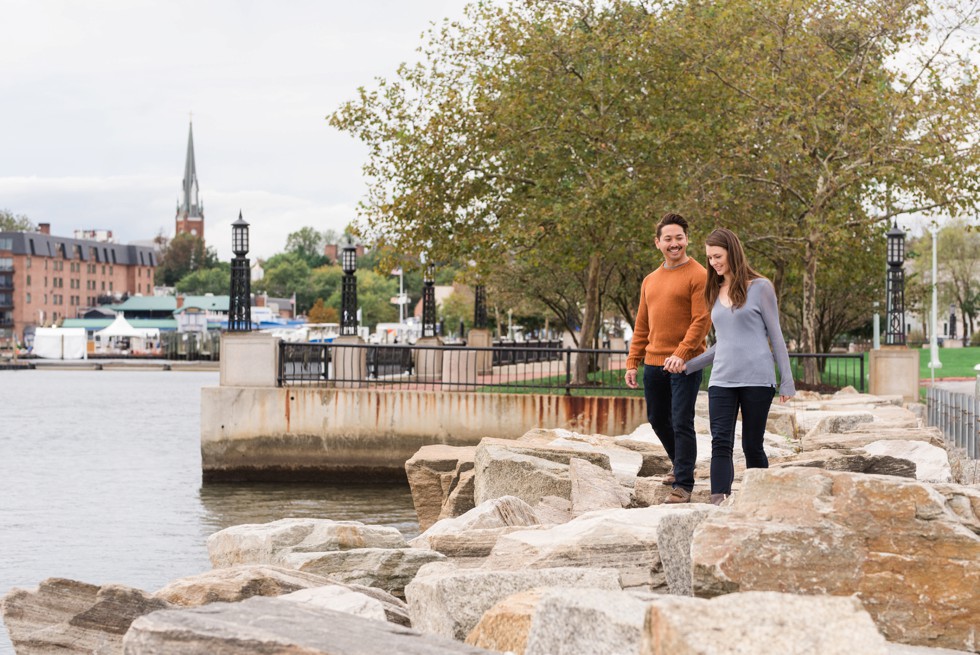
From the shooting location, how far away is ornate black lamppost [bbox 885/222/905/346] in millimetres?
22953

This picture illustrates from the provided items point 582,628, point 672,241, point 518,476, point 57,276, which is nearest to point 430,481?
point 518,476

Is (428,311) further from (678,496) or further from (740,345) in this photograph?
(740,345)

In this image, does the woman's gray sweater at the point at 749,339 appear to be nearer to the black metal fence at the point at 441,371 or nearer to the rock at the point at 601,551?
the rock at the point at 601,551

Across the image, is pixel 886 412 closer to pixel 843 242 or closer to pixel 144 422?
pixel 843 242

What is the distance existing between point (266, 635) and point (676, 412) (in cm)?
465

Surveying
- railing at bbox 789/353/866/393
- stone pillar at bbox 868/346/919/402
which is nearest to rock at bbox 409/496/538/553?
railing at bbox 789/353/866/393

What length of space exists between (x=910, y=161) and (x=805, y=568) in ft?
73.8

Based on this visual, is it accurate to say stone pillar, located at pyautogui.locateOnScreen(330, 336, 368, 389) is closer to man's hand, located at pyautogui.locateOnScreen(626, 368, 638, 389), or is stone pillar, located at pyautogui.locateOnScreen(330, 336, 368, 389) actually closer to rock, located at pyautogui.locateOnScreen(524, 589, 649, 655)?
man's hand, located at pyautogui.locateOnScreen(626, 368, 638, 389)

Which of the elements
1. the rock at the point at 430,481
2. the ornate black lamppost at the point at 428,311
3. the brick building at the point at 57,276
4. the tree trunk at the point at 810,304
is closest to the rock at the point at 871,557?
the rock at the point at 430,481

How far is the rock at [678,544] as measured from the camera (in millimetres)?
6117

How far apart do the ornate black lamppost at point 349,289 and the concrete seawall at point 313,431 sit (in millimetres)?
9634

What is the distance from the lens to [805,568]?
18.1 ft

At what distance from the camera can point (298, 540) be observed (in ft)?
29.9

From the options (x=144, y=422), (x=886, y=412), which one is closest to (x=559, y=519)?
(x=886, y=412)
